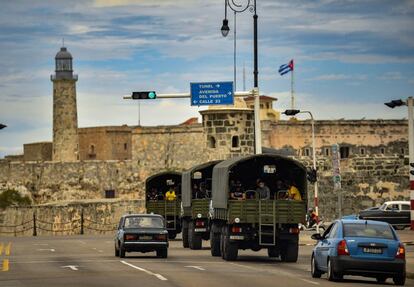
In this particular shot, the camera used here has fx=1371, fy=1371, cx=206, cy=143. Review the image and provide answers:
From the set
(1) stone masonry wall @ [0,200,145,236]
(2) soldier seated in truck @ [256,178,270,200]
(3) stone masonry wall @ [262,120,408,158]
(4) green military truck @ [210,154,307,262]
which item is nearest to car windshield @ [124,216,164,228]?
(4) green military truck @ [210,154,307,262]

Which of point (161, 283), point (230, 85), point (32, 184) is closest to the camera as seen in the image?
point (161, 283)

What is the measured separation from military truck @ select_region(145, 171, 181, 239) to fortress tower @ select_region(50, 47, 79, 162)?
Result: 238 feet

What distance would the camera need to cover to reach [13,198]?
105 metres

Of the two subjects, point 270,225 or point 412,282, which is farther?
point 270,225

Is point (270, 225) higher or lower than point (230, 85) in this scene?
lower

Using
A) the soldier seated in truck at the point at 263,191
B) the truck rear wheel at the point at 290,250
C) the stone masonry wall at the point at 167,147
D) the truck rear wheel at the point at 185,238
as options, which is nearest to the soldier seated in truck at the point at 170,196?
the truck rear wheel at the point at 185,238

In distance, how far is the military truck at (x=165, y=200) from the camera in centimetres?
5488

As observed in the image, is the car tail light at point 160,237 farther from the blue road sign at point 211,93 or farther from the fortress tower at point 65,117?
the fortress tower at point 65,117

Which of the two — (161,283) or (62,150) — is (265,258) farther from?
(62,150)

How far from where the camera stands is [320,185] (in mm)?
86812

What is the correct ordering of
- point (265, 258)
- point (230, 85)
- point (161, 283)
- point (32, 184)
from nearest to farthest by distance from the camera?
point (161, 283)
point (265, 258)
point (230, 85)
point (32, 184)

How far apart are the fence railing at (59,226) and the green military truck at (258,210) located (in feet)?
125

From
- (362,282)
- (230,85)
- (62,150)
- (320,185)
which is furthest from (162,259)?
(62,150)

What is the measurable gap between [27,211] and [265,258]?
139 feet
